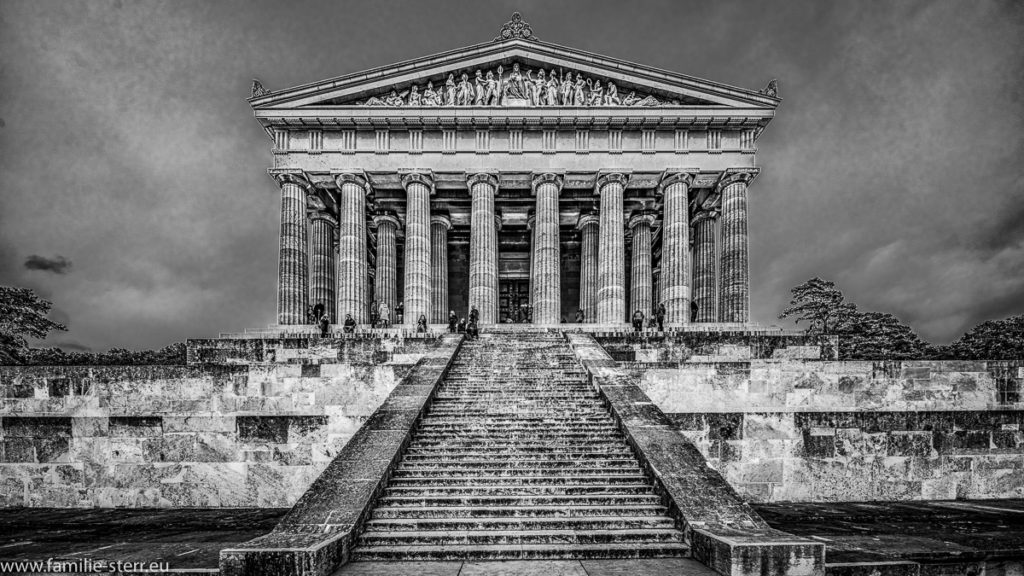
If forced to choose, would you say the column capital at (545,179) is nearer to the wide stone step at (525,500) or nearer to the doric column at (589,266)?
the doric column at (589,266)

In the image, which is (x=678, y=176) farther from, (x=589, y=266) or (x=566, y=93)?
(x=589, y=266)

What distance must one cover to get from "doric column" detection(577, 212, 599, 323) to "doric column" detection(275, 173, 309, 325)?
16.8 m

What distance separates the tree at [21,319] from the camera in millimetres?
30859

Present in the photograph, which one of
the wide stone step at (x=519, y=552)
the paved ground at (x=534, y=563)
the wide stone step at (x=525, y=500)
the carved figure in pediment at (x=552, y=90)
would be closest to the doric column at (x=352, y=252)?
the carved figure in pediment at (x=552, y=90)

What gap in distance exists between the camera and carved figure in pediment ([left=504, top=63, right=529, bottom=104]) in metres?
29.2

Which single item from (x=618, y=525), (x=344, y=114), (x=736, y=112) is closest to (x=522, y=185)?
(x=344, y=114)

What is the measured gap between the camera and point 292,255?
2783 cm

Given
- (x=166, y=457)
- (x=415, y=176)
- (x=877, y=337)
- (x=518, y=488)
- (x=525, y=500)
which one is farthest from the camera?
(x=877, y=337)

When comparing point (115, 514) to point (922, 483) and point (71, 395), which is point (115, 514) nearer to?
point (71, 395)

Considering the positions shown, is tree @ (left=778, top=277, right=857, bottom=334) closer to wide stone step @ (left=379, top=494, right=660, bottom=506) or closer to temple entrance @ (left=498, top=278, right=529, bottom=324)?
temple entrance @ (left=498, top=278, right=529, bottom=324)

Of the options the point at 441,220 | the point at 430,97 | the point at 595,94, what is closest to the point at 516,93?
the point at 595,94

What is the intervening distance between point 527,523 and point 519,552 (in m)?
0.76

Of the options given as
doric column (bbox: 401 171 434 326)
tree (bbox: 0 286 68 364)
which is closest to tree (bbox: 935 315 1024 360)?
doric column (bbox: 401 171 434 326)

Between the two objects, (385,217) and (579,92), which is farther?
(385,217)
